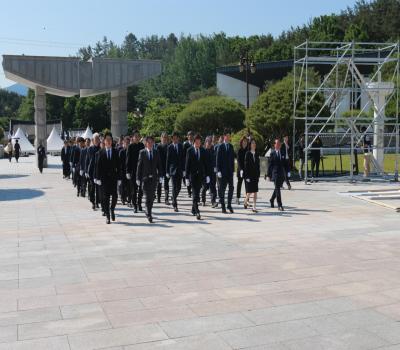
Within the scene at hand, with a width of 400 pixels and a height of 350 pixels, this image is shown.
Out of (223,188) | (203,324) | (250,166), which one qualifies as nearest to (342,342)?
(203,324)

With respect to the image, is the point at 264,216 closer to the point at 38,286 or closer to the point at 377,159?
the point at 38,286

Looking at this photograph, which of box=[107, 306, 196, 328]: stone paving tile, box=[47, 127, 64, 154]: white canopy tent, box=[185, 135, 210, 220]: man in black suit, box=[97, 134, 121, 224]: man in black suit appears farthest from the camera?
box=[47, 127, 64, 154]: white canopy tent

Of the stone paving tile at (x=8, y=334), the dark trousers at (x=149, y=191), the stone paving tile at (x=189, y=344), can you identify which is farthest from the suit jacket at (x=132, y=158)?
the stone paving tile at (x=189, y=344)

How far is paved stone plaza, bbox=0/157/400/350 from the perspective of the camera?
210 inches

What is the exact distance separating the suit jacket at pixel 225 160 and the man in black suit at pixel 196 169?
933 mm

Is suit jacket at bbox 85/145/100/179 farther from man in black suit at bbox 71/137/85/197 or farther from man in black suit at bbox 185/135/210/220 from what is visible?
man in black suit at bbox 71/137/85/197

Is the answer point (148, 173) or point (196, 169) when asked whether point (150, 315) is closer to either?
point (148, 173)

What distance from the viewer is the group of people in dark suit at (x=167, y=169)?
39.8ft

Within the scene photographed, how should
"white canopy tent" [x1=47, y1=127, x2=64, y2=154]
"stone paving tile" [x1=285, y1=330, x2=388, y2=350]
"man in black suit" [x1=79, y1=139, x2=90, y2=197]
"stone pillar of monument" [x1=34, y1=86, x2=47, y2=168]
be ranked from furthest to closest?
"white canopy tent" [x1=47, y1=127, x2=64, y2=154], "stone pillar of monument" [x1=34, y1=86, x2=47, y2=168], "man in black suit" [x1=79, y1=139, x2=90, y2=197], "stone paving tile" [x1=285, y1=330, x2=388, y2=350]

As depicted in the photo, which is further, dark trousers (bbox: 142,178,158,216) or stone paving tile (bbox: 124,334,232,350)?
dark trousers (bbox: 142,178,158,216)

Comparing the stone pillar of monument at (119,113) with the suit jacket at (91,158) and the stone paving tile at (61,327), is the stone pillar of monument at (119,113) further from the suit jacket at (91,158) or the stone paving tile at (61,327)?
the stone paving tile at (61,327)

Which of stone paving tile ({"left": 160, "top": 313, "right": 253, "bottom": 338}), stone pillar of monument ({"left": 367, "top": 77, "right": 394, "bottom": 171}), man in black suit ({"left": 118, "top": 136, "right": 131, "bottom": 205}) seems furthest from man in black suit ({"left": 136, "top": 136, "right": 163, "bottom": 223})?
stone pillar of monument ({"left": 367, "top": 77, "right": 394, "bottom": 171})

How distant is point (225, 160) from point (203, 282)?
6.68 m

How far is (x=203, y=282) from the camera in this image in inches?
284
